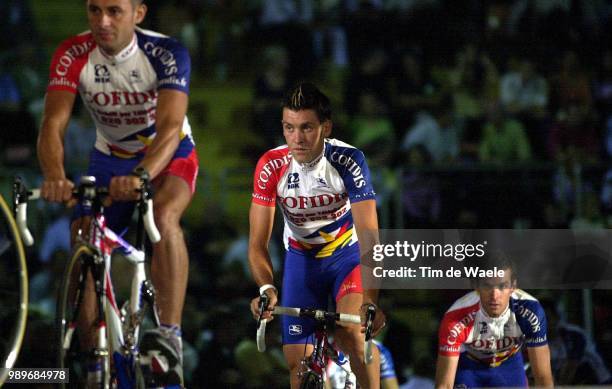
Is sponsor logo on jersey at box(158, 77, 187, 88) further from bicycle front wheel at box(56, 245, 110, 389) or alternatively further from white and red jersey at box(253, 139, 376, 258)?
bicycle front wheel at box(56, 245, 110, 389)

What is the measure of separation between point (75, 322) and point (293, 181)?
1230 mm

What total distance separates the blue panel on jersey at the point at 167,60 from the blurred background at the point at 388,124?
2229 mm

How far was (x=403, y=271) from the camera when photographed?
629cm

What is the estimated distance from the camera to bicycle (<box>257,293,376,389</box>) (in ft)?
13.4

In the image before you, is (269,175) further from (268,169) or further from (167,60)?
(167,60)

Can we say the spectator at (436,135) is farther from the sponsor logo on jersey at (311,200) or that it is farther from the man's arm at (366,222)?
the man's arm at (366,222)

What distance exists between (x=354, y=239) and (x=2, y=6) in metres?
4.57

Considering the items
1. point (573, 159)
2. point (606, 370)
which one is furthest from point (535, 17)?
point (606, 370)

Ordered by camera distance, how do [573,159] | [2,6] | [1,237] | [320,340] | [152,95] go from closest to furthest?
[1,237], [320,340], [152,95], [573,159], [2,6]

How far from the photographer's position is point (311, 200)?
15.1 ft

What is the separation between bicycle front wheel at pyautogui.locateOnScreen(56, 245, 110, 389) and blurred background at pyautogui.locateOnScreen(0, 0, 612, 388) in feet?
7.60

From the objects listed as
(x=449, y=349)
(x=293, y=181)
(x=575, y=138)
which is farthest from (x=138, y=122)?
(x=575, y=138)

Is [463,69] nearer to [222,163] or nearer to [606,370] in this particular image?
[222,163]

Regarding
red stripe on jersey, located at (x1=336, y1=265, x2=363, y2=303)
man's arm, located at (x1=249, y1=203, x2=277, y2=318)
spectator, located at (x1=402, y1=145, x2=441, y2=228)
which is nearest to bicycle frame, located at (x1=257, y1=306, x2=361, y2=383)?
man's arm, located at (x1=249, y1=203, x2=277, y2=318)
